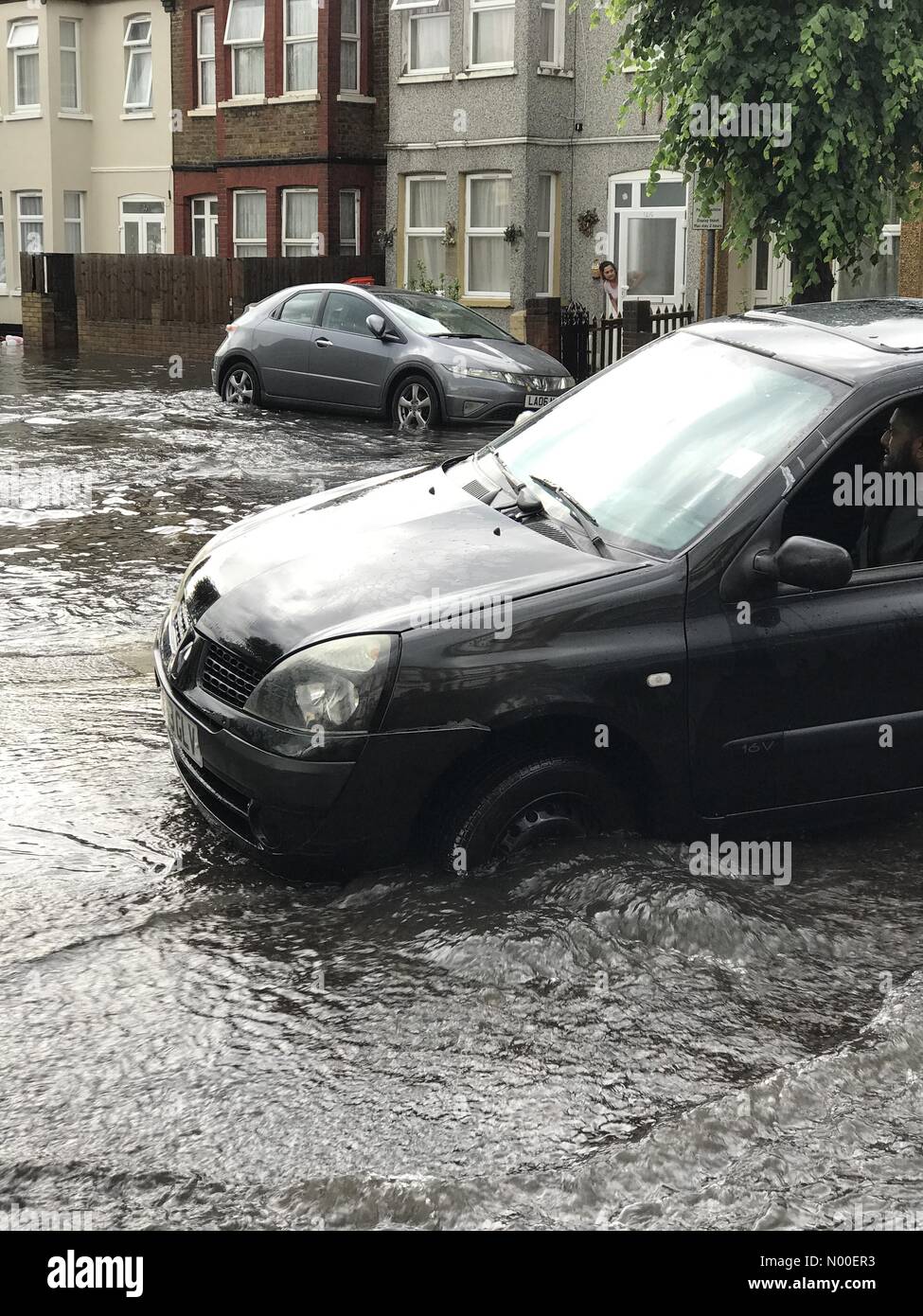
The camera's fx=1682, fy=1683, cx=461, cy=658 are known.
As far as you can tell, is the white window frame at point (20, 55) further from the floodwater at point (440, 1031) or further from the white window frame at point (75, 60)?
the floodwater at point (440, 1031)

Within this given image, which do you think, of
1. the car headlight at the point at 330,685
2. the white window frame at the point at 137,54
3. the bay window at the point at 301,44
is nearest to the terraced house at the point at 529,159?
the bay window at the point at 301,44

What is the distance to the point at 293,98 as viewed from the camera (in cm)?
3409

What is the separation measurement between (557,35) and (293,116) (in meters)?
6.30

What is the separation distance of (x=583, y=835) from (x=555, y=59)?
28.3m

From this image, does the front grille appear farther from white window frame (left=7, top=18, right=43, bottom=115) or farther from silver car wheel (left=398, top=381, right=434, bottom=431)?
white window frame (left=7, top=18, right=43, bottom=115)

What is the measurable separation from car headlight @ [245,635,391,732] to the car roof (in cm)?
178

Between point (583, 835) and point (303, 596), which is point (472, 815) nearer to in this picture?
point (583, 835)

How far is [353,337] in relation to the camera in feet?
64.0

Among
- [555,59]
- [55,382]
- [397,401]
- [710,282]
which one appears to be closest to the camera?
[397,401]

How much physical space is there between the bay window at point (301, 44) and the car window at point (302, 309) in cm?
1506

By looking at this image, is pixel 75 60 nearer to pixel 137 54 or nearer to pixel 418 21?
pixel 137 54

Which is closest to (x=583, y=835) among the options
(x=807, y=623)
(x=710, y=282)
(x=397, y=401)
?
(x=807, y=623)

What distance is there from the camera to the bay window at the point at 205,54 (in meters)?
36.9

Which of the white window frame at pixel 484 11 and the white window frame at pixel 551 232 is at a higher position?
the white window frame at pixel 484 11
